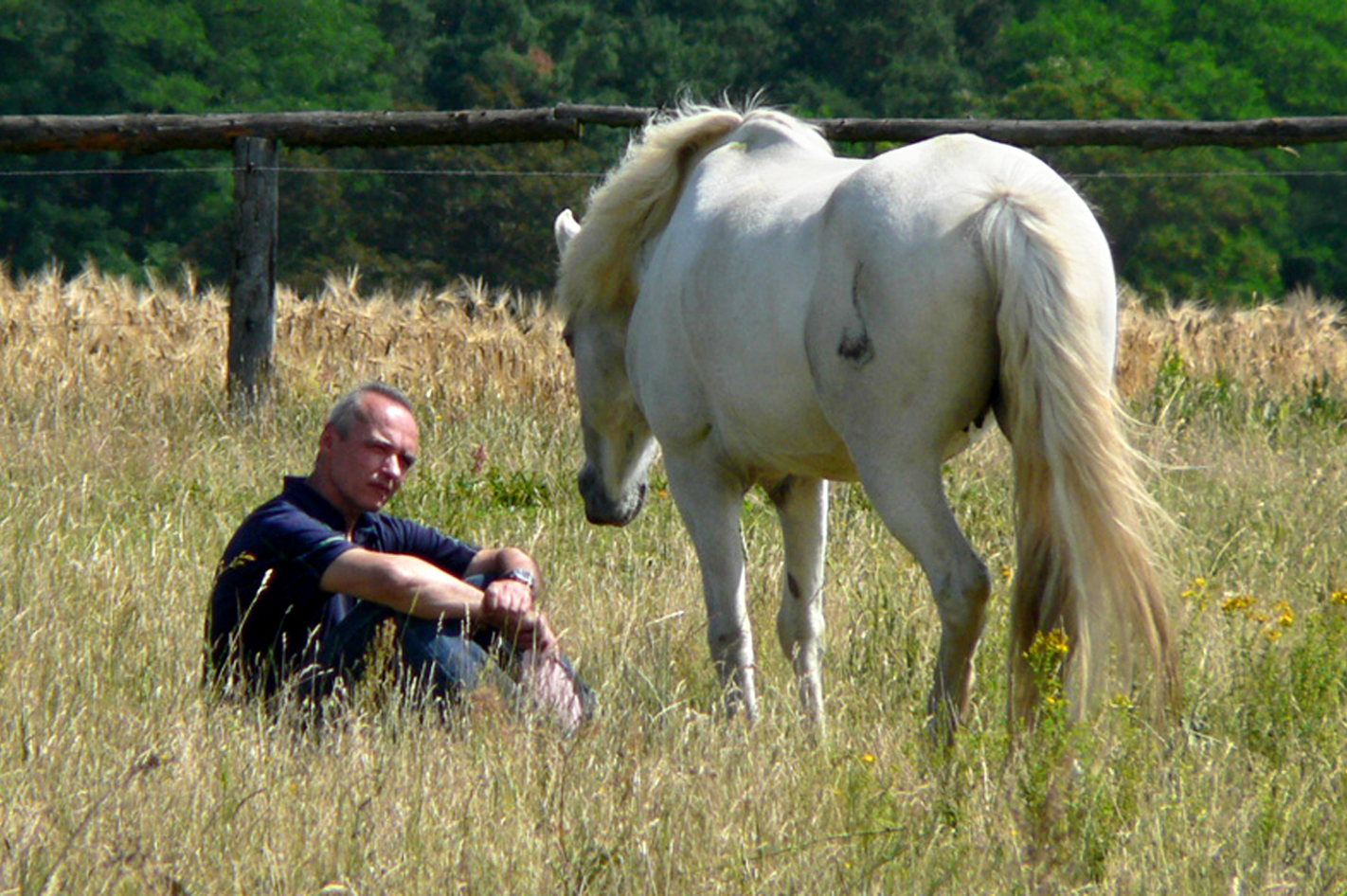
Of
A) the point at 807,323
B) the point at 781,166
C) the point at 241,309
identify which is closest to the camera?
the point at 807,323

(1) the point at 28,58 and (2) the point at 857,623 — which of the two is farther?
(1) the point at 28,58

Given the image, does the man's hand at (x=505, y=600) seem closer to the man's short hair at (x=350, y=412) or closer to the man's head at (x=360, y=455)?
the man's head at (x=360, y=455)

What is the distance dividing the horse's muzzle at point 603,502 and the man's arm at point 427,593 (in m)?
1.41

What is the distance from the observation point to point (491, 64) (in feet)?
125

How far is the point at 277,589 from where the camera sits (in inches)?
171

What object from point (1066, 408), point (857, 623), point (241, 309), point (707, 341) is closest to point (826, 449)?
point (707, 341)

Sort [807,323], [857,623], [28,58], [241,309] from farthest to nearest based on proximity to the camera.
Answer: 1. [28,58]
2. [241,309]
3. [857,623]
4. [807,323]

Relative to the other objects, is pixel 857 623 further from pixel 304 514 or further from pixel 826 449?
pixel 304 514

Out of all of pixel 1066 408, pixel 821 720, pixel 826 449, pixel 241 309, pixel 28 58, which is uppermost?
pixel 1066 408

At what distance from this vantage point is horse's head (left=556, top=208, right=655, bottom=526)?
17.8 ft

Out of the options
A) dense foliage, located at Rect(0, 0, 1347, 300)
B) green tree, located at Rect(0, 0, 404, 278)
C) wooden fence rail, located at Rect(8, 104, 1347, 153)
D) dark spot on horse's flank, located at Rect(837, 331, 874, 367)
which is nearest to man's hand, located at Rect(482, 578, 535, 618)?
dark spot on horse's flank, located at Rect(837, 331, 874, 367)

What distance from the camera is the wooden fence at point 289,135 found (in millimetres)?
9312

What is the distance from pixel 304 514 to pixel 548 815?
138cm

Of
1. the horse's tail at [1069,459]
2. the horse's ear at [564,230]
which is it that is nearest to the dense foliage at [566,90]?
the horse's ear at [564,230]
